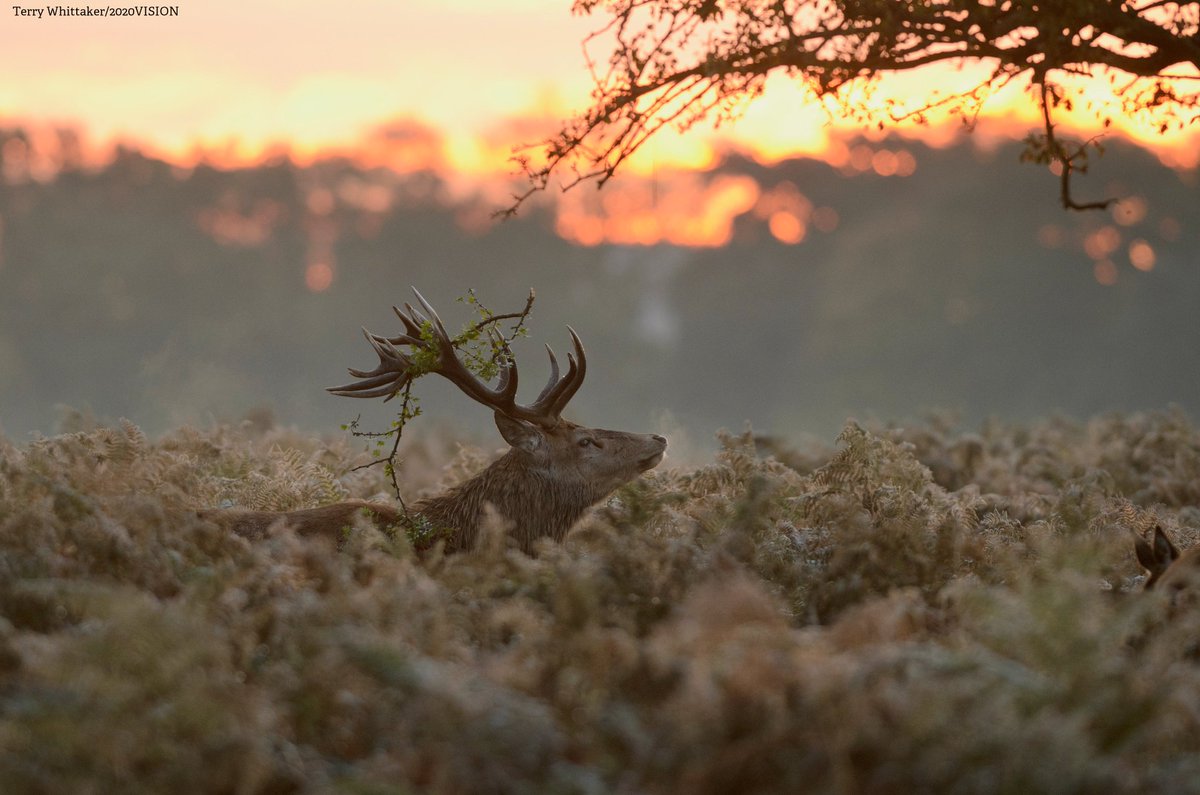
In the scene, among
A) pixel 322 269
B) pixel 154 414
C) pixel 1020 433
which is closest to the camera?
pixel 1020 433

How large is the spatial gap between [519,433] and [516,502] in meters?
0.43

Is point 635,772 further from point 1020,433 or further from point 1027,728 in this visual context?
point 1020,433

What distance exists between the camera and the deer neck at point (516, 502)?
27.2 ft

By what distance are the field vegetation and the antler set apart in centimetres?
170

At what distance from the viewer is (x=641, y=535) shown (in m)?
6.54

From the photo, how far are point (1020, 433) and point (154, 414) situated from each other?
16.9m

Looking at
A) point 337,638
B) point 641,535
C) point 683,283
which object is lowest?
point 337,638

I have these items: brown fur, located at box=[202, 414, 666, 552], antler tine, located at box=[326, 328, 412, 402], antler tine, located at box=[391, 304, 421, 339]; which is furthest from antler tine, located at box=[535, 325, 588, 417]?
antler tine, located at box=[326, 328, 412, 402]

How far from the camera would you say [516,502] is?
848cm

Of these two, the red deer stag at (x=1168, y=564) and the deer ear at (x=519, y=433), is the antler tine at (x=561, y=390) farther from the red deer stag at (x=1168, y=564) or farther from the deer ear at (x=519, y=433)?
the red deer stag at (x=1168, y=564)

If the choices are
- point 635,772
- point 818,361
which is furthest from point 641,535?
point 818,361

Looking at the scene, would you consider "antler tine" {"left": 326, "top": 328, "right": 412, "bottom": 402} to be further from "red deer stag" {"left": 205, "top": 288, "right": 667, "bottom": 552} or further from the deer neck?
the deer neck

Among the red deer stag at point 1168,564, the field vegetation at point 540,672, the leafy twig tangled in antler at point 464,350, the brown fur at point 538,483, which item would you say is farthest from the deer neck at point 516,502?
the red deer stag at point 1168,564

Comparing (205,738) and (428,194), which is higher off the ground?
(428,194)
